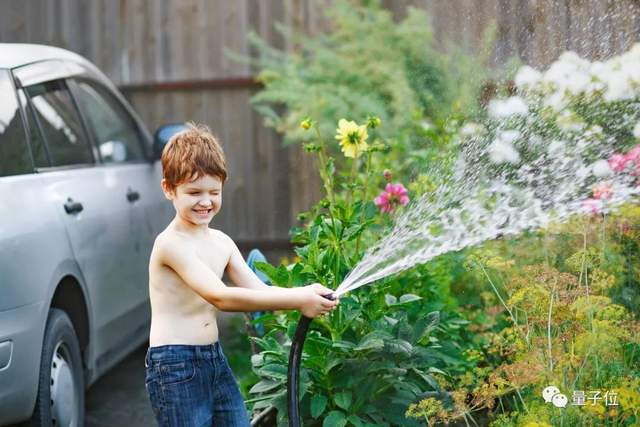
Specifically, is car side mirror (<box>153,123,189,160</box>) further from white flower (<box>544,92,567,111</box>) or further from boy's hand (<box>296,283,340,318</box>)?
boy's hand (<box>296,283,340,318</box>)

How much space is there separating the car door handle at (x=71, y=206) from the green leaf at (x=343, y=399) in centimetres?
150

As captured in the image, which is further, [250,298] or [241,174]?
[241,174]

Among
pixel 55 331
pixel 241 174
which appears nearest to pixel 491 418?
pixel 55 331

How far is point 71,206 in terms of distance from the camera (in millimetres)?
4230

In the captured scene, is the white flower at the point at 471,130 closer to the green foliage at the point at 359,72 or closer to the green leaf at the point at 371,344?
the green leaf at the point at 371,344

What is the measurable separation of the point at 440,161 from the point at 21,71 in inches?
73.6

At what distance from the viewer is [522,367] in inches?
123

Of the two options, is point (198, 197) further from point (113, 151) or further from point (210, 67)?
point (210, 67)

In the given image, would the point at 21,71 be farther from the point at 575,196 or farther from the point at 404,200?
the point at 575,196

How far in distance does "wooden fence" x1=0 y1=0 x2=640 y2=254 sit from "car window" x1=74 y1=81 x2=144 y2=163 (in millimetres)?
3572

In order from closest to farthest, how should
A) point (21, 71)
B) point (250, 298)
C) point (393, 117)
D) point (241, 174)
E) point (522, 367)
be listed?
1. point (250, 298)
2. point (522, 367)
3. point (21, 71)
4. point (393, 117)
5. point (241, 174)

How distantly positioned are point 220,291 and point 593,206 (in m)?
1.53

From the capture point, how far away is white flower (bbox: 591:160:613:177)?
3.59 metres

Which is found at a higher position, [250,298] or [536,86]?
[536,86]
